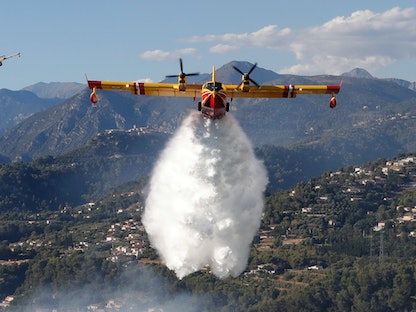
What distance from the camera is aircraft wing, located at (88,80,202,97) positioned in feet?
280

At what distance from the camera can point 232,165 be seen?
297ft

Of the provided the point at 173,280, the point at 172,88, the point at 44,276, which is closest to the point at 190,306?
the point at 173,280

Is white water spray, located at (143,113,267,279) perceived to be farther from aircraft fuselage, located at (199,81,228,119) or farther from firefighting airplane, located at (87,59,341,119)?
aircraft fuselage, located at (199,81,228,119)

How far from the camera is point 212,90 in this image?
255 feet

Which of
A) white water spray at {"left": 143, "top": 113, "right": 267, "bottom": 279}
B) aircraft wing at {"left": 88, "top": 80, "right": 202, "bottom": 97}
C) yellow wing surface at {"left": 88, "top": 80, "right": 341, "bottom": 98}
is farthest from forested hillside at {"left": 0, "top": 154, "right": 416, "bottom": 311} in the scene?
aircraft wing at {"left": 88, "top": 80, "right": 202, "bottom": 97}

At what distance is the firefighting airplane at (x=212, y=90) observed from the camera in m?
78.6

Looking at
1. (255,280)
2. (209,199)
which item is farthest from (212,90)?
(255,280)

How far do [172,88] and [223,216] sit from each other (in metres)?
14.8

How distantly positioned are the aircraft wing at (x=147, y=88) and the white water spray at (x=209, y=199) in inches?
178

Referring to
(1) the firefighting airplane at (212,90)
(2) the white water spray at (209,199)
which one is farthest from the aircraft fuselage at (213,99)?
(2) the white water spray at (209,199)

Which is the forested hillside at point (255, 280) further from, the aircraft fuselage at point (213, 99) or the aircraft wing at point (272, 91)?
the aircraft fuselage at point (213, 99)

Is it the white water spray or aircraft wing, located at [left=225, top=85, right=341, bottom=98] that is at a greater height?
aircraft wing, located at [left=225, top=85, right=341, bottom=98]

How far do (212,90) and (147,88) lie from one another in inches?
487

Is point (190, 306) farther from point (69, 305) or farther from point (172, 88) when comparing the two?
point (172, 88)
